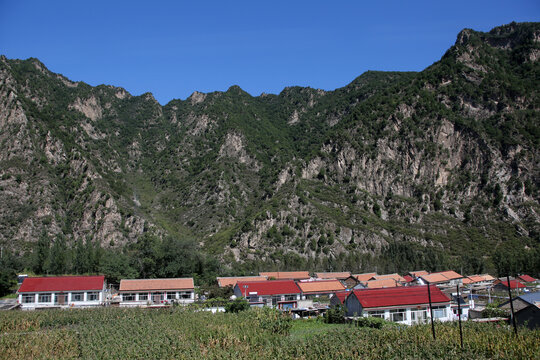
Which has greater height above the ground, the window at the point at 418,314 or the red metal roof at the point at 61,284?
the red metal roof at the point at 61,284

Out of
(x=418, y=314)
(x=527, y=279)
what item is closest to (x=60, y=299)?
(x=418, y=314)

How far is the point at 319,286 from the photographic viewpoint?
66.1m

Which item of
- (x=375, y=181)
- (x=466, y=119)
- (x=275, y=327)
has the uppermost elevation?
(x=466, y=119)

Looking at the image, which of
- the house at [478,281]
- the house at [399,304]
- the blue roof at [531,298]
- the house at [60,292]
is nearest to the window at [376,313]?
the house at [399,304]

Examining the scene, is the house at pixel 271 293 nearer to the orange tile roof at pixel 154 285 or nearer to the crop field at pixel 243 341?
the orange tile roof at pixel 154 285

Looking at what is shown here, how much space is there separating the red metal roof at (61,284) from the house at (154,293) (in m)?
3.74

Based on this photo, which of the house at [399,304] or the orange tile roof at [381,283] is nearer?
the house at [399,304]

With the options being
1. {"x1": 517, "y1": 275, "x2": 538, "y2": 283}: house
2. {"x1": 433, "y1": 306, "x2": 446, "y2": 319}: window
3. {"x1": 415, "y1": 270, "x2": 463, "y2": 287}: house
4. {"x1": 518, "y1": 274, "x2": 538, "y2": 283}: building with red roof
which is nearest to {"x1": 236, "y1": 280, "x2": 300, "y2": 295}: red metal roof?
{"x1": 433, "y1": 306, "x2": 446, "y2": 319}: window

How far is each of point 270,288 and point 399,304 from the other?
21633 mm

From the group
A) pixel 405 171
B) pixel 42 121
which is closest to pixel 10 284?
pixel 42 121

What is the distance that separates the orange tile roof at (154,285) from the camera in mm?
63359

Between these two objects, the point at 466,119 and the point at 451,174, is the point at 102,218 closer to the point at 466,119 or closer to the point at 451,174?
the point at 451,174

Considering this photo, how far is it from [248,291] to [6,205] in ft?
260

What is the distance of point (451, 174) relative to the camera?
440 ft
